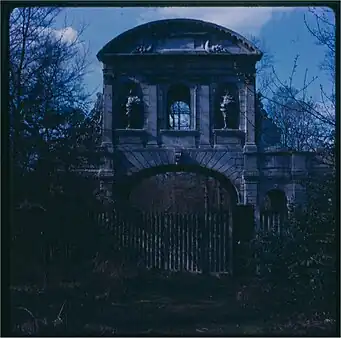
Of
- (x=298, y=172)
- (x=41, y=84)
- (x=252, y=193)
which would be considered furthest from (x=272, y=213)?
(x=41, y=84)

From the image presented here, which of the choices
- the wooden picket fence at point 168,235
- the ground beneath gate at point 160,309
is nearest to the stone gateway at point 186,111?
the wooden picket fence at point 168,235

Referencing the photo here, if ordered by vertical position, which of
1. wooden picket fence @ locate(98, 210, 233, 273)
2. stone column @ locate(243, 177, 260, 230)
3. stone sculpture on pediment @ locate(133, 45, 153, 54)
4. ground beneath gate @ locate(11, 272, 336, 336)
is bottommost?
ground beneath gate @ locate(11, 272, 336, 336)

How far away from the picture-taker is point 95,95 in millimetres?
3164

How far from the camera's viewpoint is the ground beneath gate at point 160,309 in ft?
10.3

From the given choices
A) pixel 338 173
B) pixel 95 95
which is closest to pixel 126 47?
pixel 95 95

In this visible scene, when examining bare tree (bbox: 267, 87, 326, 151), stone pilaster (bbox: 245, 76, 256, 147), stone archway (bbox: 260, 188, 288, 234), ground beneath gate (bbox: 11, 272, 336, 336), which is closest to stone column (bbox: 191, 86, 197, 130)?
stone pilaster (bbox: 245, 76, 256, 147)

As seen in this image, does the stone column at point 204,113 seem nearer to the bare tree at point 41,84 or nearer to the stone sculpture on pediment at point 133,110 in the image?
the stone sculpture on pediment at point 133,110

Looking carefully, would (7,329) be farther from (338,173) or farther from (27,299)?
(338,173)

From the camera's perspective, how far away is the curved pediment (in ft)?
10.2

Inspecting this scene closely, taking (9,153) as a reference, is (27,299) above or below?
below

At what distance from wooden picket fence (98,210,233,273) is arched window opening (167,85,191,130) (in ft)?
1.44

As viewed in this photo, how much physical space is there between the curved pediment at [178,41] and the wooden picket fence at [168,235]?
31.1 inches

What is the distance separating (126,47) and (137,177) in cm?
64

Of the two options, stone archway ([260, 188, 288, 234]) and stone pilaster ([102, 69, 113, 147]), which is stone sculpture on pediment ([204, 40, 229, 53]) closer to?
stone pilaster ([102, 69, 113, 147])
